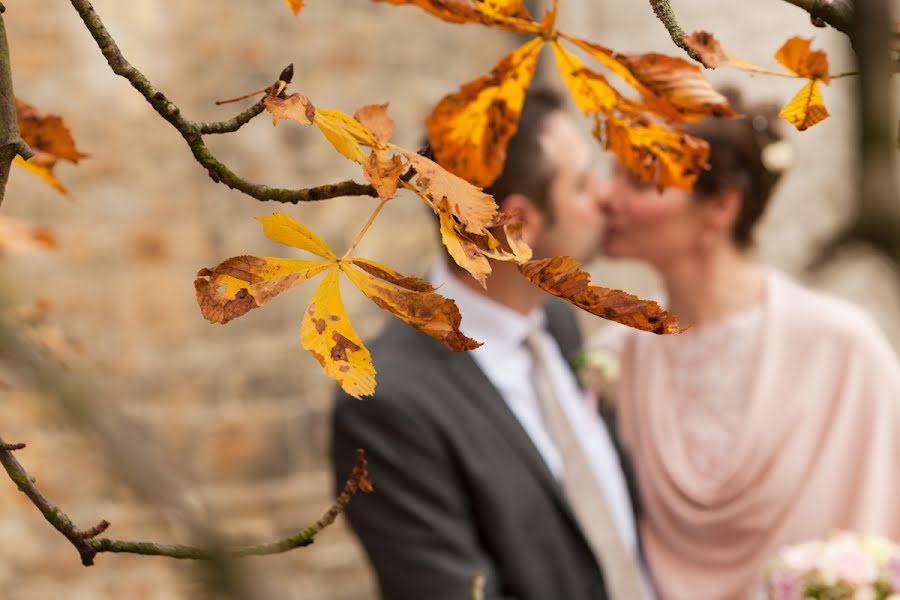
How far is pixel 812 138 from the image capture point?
4875 millimetres

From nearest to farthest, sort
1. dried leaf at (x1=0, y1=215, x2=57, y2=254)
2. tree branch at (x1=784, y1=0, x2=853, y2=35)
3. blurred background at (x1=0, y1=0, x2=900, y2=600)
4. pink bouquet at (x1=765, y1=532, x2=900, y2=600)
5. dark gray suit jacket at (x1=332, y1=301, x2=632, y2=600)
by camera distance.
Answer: tree branch at (x1=784, y1=0, x2=853, y2=35) → dried leaf at (x1=0, y1=215, x2=57, y2=254) → pink bouquet at (x1=765, y1=532, x2=900, y2=600) → dark gray suit jacket at (x1=332, y1=301, x2=632, y2=600) → blurred background at (x1=0, y1=0, x2=900, y2=600)

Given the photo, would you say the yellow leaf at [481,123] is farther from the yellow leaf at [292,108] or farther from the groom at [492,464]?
the groom at [492,464]

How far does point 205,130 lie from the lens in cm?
50

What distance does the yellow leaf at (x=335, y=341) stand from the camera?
489 millimetres

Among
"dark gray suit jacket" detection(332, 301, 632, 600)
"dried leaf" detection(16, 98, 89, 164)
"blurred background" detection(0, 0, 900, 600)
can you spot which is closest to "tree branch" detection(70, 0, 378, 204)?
"dried leaf" detection(16, 98, 89, 164)

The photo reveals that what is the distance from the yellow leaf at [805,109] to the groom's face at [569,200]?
1792 mm

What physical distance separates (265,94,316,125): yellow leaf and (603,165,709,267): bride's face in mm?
1879

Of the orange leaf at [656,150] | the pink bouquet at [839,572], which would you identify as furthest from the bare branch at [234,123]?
the pink bouquet at [839,572]

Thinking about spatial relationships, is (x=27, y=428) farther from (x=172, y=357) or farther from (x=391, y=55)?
(x=391, y=55)

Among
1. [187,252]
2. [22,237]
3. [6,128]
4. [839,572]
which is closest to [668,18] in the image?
[6,128]

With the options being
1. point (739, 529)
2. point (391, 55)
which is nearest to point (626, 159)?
point (739, 529)

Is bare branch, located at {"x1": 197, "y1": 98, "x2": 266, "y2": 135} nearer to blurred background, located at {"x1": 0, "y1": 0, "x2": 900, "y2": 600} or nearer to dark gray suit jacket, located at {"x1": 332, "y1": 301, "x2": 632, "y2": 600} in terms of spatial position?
dark gray suit jacket, located at {"x1": 332, "y1": 301, "x2": 632, "y2": 600}

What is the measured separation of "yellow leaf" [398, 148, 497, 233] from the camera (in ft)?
1.50

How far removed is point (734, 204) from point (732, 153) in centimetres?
12
